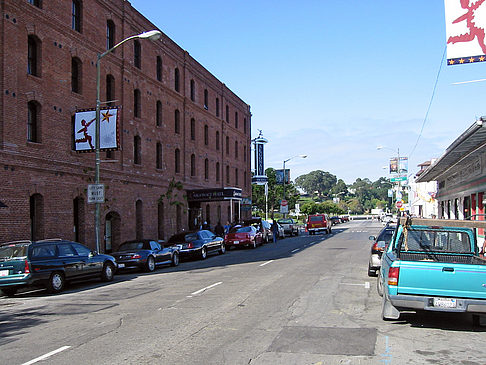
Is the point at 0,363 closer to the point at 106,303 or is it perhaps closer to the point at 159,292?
the point at 106,303

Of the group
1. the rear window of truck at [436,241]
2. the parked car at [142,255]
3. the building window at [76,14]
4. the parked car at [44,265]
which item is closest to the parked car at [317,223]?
the parked car at [142,255]

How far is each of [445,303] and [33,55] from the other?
20348mm

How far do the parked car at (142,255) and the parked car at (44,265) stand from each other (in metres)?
3.21

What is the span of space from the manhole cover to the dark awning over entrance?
28.5 meters

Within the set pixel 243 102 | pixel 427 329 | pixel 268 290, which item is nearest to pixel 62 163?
pixel 268 290

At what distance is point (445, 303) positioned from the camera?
7980mm

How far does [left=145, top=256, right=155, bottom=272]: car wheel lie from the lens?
19.7 m

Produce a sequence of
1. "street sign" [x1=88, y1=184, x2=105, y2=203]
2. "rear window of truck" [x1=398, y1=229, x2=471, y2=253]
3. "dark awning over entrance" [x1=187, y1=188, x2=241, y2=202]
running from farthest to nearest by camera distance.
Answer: "dark awning over entrance" [x1=187, y1=188, x2=241, y2=202] < "street sign" [x1=88, y1=184, x2=105, y2=203] < "rear window of truck" [x1=398, y1=229, x2=471, y2=253]

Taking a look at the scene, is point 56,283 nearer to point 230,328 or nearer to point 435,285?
point 230,328

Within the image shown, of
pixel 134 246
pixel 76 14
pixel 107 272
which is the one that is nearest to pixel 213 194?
pixel 76 14

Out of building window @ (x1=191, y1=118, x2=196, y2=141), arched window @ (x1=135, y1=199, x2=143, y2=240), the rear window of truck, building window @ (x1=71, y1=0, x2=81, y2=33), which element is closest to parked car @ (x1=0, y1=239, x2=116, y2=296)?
the rear window of truck

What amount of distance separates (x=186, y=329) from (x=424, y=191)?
58001 mm

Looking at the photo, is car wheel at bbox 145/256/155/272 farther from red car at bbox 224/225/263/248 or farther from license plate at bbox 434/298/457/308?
license plate at bbox 434/298/457/308

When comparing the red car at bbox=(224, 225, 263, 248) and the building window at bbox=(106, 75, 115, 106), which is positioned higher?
the building window at bbox=(106, 75, 115, 106)
